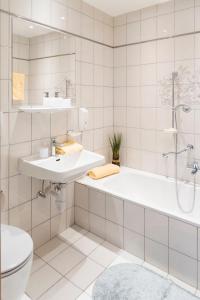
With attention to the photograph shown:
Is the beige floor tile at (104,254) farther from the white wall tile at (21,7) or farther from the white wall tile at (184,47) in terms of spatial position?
the white wall tile at (21,7)

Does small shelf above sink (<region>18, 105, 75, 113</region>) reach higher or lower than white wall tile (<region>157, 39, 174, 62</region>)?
lower

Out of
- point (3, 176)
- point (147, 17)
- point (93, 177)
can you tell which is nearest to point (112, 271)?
point (93, 177)

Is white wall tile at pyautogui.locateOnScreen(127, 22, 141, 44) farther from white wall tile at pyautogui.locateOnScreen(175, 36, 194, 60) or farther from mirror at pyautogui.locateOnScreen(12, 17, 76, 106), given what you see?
mirror at pyautogui.locateOnScreen(12, 17, 76, 106)

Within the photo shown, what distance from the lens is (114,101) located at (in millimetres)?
2955

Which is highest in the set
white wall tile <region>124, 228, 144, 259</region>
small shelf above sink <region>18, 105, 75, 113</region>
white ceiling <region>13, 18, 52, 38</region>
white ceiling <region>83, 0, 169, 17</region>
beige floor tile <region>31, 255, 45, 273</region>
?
white ceiling <region>83, 0, 169, 17</region>

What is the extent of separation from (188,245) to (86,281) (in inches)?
32.2

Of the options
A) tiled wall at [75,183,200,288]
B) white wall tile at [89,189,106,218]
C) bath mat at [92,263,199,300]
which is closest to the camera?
bath mat at [92,263,199,300]

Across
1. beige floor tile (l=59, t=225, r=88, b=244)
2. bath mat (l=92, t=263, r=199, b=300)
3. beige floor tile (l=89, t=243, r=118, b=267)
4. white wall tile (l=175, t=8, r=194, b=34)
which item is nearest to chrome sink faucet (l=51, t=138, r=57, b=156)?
beige floor tile (l=59, t=225, r=88, b=244)

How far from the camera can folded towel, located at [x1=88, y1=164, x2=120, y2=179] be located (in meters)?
2.49

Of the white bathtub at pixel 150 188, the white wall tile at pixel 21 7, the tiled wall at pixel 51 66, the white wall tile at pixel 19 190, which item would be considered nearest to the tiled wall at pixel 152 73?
the white bathtub at pixel 150 188

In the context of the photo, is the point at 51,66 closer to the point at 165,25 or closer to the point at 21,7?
the point at 21,7

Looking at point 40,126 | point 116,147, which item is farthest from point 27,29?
point 116,147

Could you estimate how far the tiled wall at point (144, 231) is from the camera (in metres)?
1.73

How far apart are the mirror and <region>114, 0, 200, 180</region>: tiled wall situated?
2.43 ft
